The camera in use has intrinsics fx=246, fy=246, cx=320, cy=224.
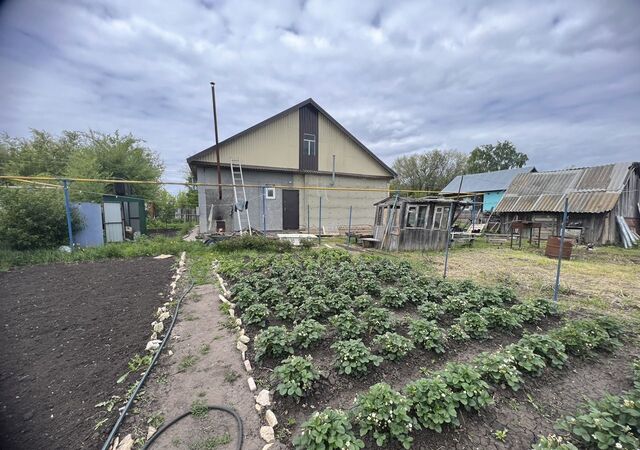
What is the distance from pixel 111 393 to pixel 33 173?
20871mm

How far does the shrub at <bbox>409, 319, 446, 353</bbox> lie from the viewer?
296cm

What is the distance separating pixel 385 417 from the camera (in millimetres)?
1811

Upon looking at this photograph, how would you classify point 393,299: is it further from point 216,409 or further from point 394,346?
point 216,409

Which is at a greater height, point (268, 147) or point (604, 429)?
point (268, 147)

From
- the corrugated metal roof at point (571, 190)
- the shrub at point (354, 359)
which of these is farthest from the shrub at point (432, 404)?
the corrugated metal roof at point (571, 190)

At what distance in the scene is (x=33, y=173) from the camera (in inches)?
599

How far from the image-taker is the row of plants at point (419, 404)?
171cm

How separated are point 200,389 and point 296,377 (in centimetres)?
105

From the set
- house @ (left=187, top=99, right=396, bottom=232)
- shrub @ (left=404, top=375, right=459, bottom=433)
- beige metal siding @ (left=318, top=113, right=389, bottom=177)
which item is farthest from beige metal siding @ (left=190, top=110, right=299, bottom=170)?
shrub @ (left=404, top=375, right=459, bottom=433)

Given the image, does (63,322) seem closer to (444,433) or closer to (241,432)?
(241,432)

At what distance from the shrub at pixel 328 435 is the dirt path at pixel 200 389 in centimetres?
47

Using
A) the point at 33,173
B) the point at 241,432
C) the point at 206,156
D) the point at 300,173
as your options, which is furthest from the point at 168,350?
the point at 33,173

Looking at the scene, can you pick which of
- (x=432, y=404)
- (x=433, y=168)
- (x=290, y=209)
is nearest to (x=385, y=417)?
(x=432, y=404)

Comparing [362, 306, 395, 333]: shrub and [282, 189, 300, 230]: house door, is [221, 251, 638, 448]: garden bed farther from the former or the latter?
[282, 189, 300, 230]: house door
